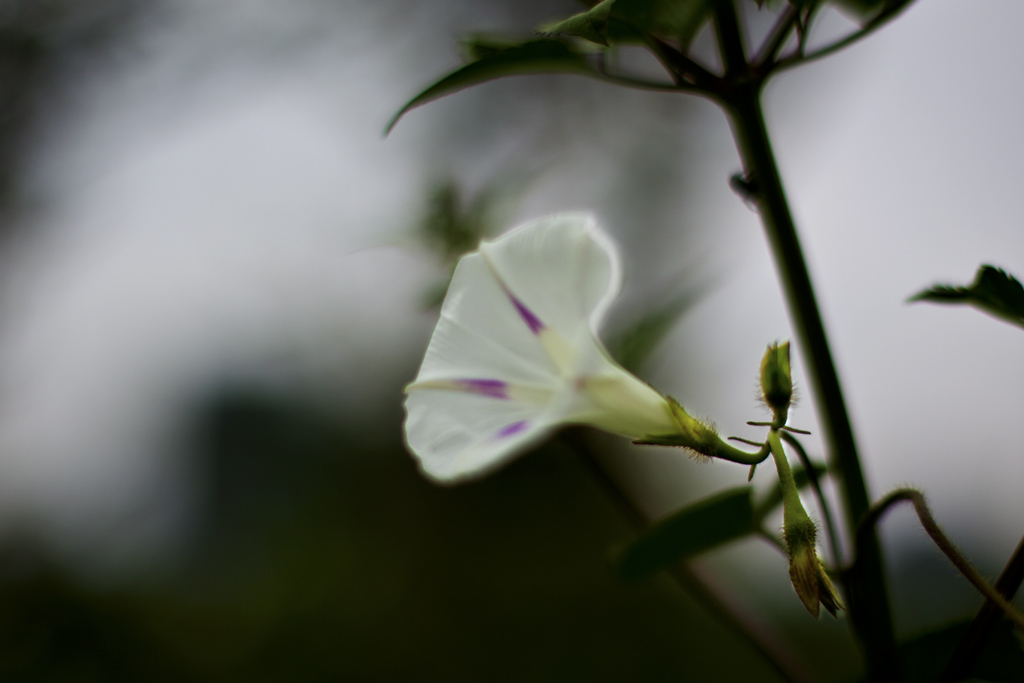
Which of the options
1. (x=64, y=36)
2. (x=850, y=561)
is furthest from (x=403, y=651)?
(x=850, y=561)

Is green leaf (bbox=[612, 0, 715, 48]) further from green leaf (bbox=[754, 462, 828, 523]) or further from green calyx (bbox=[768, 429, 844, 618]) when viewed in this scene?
green leaf (bbox=[754, 462, 828, 523])

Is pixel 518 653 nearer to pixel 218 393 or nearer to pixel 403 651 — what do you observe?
pixel 403 651

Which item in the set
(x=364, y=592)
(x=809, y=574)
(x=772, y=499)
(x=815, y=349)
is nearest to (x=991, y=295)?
(x=815, y=349)

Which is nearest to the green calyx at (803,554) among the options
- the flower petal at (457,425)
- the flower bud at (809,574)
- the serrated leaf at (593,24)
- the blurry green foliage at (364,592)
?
the flower bud at (809,574)

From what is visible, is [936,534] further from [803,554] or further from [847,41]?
[847,41]

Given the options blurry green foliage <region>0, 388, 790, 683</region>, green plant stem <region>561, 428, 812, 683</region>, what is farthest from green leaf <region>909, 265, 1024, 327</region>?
blurry green foliage <region>0, 388, 790, 683</region>

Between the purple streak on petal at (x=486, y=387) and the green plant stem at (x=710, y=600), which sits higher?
the purple streak on petal at (x=486, y=387)

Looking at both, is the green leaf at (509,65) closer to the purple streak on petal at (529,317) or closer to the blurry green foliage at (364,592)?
the purple streak on petal at (529,317)
